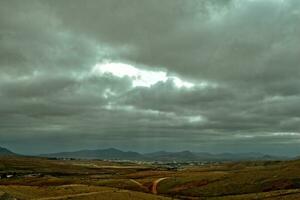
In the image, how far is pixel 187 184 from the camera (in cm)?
17388

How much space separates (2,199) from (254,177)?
113246mm

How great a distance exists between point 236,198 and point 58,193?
50694 mm

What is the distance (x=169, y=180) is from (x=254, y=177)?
34957 millimetres

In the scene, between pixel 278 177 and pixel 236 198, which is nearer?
pixel 236 198

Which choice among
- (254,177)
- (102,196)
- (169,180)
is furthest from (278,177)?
(102,196)

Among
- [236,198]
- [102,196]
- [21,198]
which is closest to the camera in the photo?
[21,198]

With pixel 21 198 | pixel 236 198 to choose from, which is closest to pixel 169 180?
pixel 236 198

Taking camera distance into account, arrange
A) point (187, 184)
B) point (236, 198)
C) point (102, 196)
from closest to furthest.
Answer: point (102, 196) < point (236, 198) < point (187, 184)

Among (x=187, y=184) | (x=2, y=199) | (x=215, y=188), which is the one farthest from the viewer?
(x=187, y=184)

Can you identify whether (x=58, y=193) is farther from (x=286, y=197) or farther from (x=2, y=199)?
(x=286, y=197)

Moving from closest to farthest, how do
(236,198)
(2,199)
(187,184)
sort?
(2,199) → (236,198) → (187,184)

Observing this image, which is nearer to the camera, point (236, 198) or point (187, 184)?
point (236, 198)

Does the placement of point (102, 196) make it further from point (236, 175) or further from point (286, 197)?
point (236, 175)

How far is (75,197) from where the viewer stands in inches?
3994
